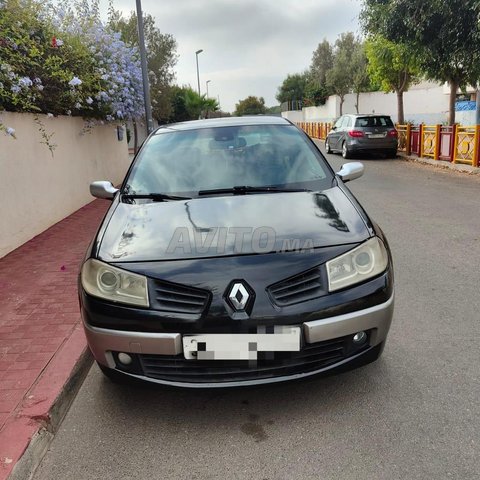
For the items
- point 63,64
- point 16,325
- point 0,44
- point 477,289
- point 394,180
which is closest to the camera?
point 16,325

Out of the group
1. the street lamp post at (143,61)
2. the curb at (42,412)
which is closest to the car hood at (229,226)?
the curb at (42,412)

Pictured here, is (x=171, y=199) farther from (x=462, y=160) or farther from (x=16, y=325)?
(x=462, y=160)

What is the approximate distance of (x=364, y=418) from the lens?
265 cm

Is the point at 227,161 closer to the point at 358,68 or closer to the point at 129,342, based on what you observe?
the point at 129,342

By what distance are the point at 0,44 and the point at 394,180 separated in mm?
9235

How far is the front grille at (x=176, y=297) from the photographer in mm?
2457

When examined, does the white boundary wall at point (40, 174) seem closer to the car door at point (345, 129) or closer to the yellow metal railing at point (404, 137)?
the car door at point (345, 129)

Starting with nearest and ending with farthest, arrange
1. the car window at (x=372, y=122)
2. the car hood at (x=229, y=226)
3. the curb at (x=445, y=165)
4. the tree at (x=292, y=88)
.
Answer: the car hood at (x=229, y=226)
the curb at (x=445, y=165)
the car window at (x=372, y=122)
the tree at (x=292, y=88)

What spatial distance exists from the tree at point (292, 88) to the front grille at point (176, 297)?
9159 cm

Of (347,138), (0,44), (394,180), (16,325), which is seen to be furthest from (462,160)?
(16,325)

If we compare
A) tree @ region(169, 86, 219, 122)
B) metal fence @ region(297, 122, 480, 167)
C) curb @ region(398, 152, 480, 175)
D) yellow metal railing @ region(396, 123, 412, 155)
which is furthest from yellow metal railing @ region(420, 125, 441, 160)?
tree @ region(169, 86, 219, 122)

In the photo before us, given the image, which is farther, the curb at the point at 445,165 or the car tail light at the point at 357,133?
the car tail light at the point at 357,133

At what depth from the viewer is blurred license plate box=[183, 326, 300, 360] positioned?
2.42 meters

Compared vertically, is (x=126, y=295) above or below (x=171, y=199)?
below
